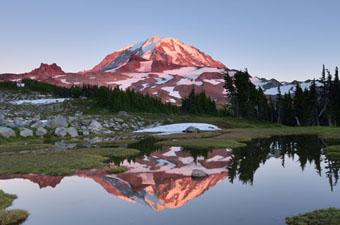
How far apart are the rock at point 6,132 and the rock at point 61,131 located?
859 centimetres

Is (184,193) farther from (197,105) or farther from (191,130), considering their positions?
(197,105)

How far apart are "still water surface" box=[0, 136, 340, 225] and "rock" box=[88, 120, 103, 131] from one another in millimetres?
46165

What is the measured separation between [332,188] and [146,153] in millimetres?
27974

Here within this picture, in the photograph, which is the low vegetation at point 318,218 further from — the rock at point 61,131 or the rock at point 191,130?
the rock at point 191,130

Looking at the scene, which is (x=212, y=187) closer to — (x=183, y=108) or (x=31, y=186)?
(x=31, y=186)

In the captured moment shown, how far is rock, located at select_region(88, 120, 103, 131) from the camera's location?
90.1 meters

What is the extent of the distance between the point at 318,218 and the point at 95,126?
7490 centimetres

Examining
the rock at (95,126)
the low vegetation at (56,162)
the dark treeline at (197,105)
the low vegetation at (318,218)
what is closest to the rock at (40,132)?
the rock at (95,126)

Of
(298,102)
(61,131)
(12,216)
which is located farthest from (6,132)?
(298,102)

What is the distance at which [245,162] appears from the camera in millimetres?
43812

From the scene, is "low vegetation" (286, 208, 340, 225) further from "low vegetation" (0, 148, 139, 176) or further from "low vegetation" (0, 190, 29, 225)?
"low vegetation" (0, 148, 139, 176)

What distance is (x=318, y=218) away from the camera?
67.4ft

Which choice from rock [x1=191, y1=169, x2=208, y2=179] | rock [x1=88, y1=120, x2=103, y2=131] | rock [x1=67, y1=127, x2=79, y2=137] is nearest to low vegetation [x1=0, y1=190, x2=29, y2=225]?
rock [x1=191, y1=169, x2=208, y2=179]

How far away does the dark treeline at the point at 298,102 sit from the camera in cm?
11325
